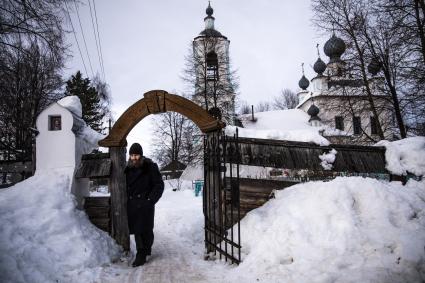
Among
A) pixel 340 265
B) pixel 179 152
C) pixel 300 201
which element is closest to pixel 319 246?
pixel 340 265

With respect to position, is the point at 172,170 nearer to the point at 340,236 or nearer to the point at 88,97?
the point at 88,97

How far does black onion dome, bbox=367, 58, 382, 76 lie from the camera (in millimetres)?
13688

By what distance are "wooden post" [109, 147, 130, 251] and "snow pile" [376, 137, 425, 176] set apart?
548 centimetres

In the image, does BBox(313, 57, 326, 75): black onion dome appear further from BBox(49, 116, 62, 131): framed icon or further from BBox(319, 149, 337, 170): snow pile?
BBox(49, 116, 62, 131): framed icon

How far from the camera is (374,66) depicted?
13.9 meters

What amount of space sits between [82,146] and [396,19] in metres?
10.0

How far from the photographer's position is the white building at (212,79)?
74.9ft

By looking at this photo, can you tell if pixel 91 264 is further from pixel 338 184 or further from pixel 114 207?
pixel 338 184

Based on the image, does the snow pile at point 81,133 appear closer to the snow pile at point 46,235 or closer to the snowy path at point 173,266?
the snow pile at point 46,235

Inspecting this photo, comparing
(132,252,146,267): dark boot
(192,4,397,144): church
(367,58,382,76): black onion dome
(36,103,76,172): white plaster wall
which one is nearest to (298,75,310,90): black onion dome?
(192,4,397,144): church

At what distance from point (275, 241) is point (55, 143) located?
457cm

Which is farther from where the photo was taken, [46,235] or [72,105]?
[72,105]

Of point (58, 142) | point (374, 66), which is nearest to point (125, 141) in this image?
point (58, 142)

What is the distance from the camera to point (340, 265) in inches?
162
